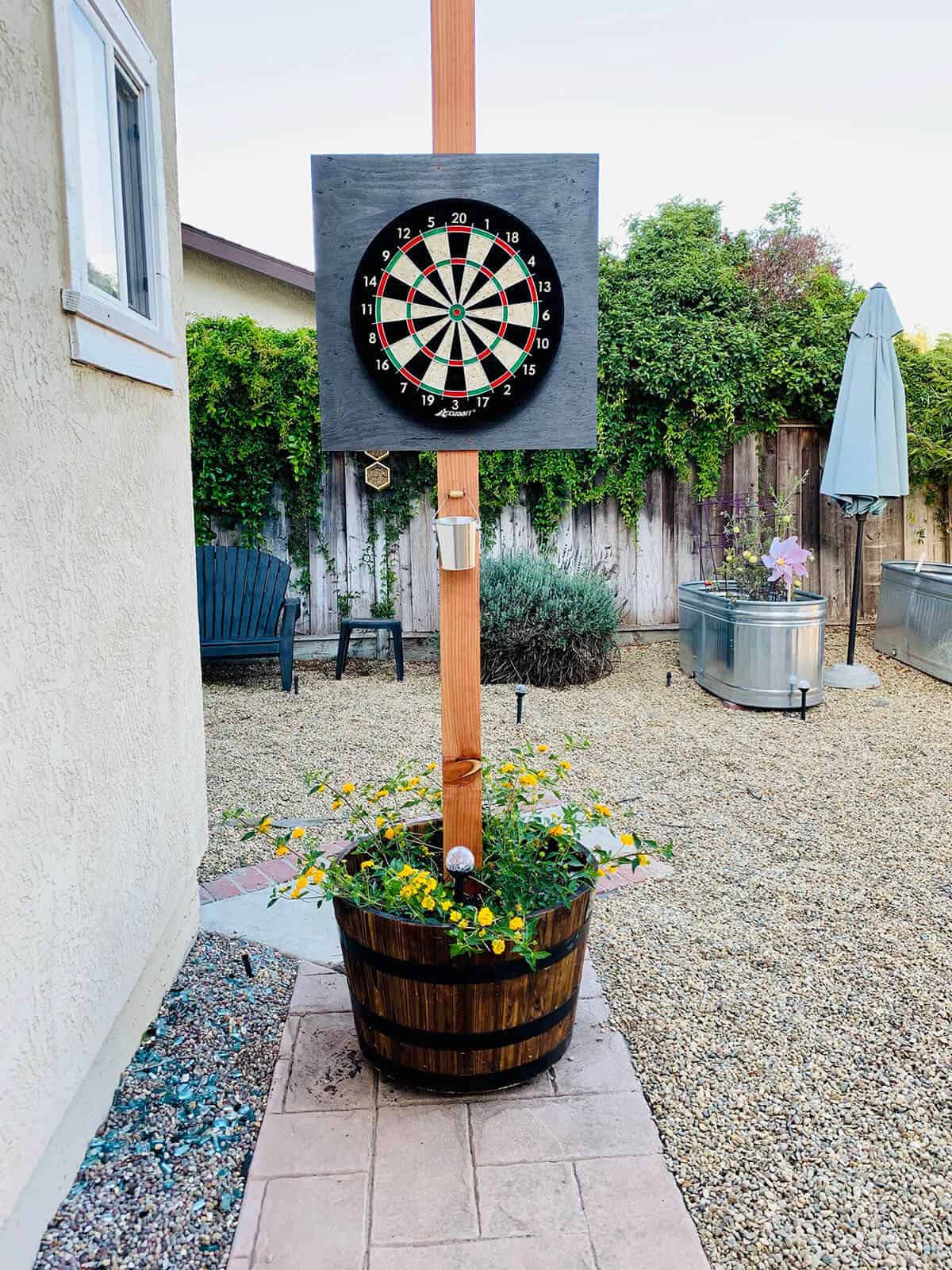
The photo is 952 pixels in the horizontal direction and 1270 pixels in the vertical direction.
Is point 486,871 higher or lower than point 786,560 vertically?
lower

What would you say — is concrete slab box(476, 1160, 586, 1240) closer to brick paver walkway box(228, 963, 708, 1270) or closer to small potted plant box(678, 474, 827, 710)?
brick paver walkway box(228, 963, 708, 1270)

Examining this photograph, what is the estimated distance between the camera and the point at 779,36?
8180 mm

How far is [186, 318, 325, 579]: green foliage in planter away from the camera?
6305 millimetres

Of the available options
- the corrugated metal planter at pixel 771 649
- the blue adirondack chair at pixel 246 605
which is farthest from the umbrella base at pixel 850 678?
the blue adirondack chair at pixel 246 605

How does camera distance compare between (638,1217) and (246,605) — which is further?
(246,605)

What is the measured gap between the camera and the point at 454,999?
1.78 meters

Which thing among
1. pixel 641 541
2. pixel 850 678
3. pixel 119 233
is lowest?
pixel 850 678

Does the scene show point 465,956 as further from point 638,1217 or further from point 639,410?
point 639,410

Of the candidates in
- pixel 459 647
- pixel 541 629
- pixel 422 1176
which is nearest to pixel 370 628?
pixel 541 629

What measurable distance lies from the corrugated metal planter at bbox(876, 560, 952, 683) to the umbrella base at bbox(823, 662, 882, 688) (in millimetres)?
458

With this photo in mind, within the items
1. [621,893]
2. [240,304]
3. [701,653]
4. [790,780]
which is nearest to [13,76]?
[621,893]

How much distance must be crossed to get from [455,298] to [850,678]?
5074 mm

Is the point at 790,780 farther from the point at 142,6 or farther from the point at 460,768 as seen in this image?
the point at 142,6

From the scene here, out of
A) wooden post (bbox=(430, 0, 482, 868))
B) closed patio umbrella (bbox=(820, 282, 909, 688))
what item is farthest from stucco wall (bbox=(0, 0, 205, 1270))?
closed patio umbrella (bbox=(820, 282, 909, 688))
